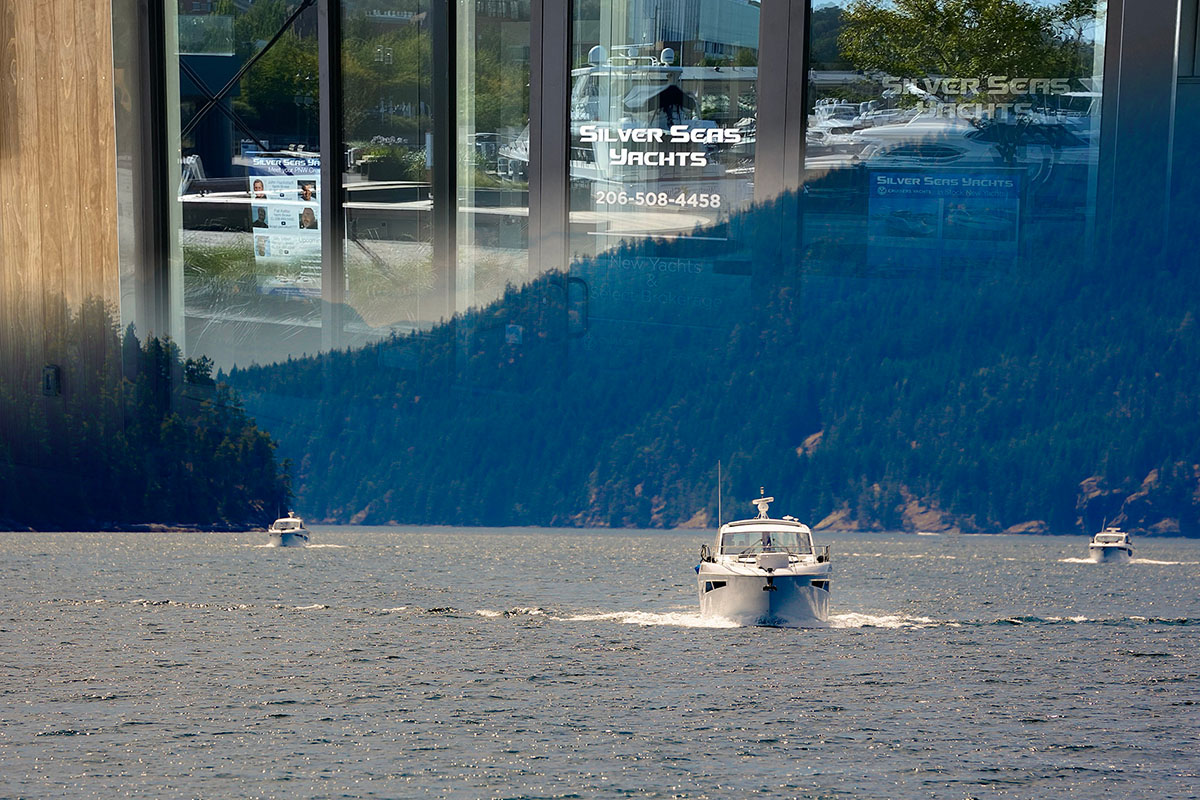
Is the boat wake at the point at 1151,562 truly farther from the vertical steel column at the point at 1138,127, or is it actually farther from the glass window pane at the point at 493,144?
the glass window pane at the point at 493,144

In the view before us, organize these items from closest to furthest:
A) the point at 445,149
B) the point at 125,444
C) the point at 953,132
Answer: the point at 953,132, the point at 445,149, the point at 125,444

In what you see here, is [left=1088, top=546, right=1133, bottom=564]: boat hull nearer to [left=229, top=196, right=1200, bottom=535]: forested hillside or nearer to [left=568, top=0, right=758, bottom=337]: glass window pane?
[left=229, top=196, right=1200, bottom=535]: forested hillside

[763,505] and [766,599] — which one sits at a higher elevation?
[763,505]

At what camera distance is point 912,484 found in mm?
6859

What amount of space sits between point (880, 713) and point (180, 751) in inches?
91.6

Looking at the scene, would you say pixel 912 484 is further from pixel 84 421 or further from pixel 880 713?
pixel 84 421

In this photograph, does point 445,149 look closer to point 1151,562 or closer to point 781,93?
point 781,93

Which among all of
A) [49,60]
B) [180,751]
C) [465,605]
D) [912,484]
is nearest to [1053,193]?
[912,484]

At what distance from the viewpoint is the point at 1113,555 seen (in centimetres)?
661

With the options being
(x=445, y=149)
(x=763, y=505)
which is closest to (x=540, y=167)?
(x=445, y=149)

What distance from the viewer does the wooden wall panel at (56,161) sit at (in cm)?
780

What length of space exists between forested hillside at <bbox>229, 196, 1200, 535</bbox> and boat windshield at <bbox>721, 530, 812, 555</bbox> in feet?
1.68

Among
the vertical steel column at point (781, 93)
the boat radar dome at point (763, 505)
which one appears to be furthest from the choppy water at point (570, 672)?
the vertical steel column at point (781, 93)

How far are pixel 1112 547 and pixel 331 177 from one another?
4.00 metres
